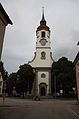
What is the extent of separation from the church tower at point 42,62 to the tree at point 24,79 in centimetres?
602

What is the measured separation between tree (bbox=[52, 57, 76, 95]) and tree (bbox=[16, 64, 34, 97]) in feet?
24.3

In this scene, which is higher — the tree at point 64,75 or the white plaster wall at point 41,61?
the white plaster wall at point 41,61

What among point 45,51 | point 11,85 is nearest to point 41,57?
point 45,51

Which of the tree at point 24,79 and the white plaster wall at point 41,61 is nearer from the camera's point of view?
the tree at point 24,79

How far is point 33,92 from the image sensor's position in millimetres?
64812

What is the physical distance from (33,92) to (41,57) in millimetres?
11480


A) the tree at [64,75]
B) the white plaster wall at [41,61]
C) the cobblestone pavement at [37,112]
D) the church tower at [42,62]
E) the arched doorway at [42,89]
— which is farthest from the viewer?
the white plaster wall at [41,61]

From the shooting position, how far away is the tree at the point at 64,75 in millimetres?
57469

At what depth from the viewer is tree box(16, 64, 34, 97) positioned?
57475 millimetres

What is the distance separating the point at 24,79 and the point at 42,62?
442 inches

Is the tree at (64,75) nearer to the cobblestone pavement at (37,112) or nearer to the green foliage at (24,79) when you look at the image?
the green foliage at (24,79)

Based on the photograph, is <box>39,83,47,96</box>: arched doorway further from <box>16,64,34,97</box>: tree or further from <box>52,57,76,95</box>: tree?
<box>16,64,34,97</box>: tree

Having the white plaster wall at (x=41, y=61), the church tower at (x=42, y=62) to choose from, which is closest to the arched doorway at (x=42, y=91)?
the church tower at (x=42, y=62)

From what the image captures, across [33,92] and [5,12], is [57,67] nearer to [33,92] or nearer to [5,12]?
[33,92]
